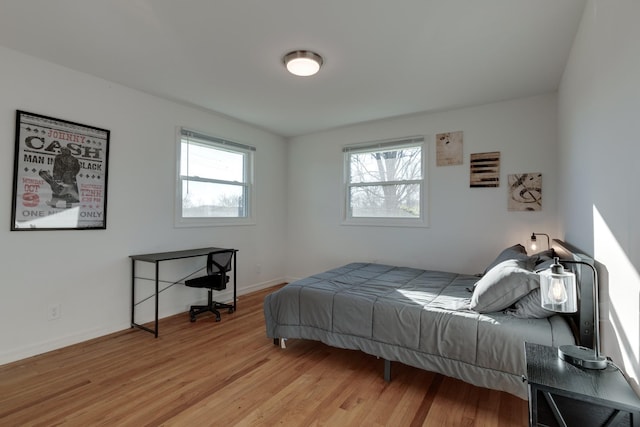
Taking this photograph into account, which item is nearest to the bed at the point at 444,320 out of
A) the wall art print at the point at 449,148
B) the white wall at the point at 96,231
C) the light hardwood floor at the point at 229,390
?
the light hardwood floor at the point at 229,390

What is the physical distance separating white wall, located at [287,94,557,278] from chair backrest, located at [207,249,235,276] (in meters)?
1.74

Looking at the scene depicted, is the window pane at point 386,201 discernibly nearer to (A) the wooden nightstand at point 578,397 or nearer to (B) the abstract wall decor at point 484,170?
(B) the abstract wall decor at point 484,170

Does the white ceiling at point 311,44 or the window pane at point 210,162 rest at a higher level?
the white ceiling at point 311,44

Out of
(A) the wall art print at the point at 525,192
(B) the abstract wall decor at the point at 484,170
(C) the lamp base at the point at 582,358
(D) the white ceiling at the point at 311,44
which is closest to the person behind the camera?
(C) the lamp base at the point at 582,358

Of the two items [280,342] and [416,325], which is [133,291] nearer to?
[280,342]

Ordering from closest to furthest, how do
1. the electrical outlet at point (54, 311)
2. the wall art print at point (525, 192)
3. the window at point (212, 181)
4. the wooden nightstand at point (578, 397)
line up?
the wooden nightstand at point (578, 397) → the electrical outlet at point (54, 311) → the wall art print at point (525, 192) → the window at point (212, 181)

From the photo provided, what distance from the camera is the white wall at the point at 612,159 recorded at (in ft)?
3.97

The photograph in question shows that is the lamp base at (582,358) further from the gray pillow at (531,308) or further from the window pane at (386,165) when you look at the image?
the window pane at (386,165)

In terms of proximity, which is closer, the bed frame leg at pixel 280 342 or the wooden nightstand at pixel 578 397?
the wooden nightstand at pixel 578 397

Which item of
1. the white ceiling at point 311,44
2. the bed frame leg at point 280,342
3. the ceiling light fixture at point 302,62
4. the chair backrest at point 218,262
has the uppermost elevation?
the white ceiling at point 311,44

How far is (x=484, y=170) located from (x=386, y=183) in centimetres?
125

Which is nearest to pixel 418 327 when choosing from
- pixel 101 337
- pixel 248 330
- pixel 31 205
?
pixel 248 330

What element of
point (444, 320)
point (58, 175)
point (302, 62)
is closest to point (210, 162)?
point (58, 175)

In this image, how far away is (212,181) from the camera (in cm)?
421
